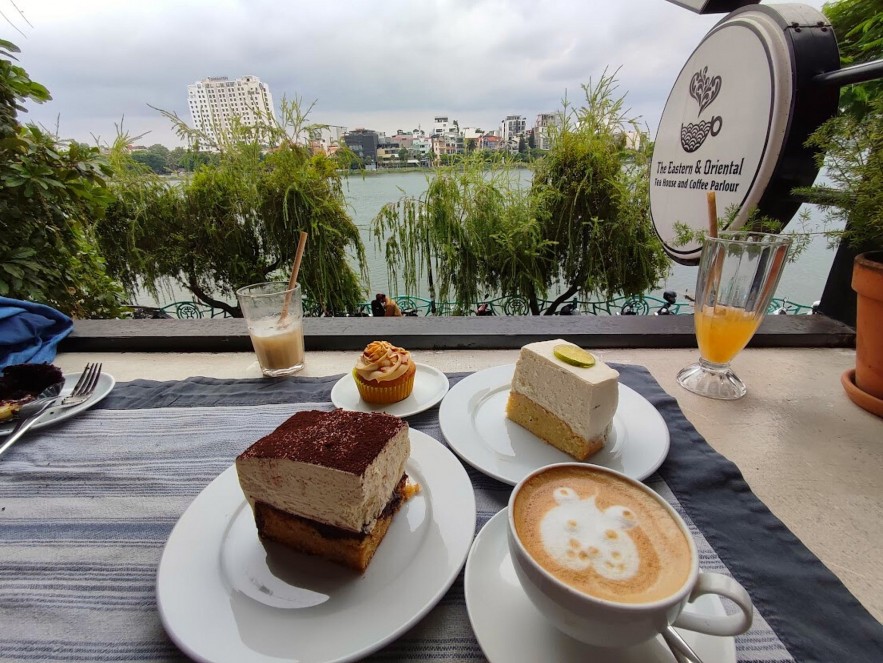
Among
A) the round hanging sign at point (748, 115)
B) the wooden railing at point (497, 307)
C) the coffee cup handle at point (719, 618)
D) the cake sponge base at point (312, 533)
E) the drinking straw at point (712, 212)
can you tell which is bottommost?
the wooden railing at point (497, 307)

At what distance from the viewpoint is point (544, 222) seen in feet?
6.66

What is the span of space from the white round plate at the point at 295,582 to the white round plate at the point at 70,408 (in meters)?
0.51

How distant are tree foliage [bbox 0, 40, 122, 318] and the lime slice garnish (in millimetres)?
1744

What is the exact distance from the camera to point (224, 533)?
0.59 m

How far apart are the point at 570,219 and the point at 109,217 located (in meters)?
2.38

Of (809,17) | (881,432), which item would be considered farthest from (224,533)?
(809,17)

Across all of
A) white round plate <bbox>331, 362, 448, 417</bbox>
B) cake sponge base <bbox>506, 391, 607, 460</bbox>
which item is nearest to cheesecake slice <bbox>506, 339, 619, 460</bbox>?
cake sponge base <bbox>506, 391, 607, 460</bbox>

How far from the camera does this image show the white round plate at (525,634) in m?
0.42

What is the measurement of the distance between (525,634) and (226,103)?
2.56 meters

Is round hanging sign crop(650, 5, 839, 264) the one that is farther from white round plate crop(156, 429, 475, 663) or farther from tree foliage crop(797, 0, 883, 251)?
white round plate crop(156, 429, 475, 663)

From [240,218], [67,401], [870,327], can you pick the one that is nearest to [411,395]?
[67,401]

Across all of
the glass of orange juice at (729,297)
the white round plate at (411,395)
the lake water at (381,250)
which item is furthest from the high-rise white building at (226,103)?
the glass of orange juice at (729,297)

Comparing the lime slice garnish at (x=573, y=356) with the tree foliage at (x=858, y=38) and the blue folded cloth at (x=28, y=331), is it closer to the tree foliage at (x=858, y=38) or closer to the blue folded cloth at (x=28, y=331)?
the tree foliage at (x=858, y=38)

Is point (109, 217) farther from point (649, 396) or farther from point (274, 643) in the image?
point (649, 396)
